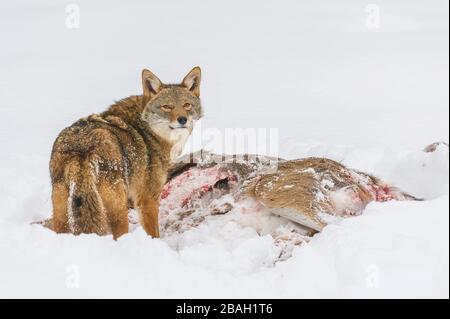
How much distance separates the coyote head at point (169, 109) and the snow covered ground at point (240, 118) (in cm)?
108

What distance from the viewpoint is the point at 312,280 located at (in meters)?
5.40

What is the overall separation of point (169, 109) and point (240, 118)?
25.1 feet

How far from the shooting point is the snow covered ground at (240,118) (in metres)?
5.39

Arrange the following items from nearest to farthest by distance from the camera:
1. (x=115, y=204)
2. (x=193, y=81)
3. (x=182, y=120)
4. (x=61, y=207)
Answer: (x=61, y=207)
(x=115, y=204)
(x=182, y=120)
(x=193, y=81)

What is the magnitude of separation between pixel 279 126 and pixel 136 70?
5553 millimetres

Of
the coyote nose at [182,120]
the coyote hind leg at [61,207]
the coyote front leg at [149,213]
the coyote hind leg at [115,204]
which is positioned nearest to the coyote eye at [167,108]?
the coyote nose at [182,120]

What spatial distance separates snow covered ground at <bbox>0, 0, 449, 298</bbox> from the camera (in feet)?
17.7

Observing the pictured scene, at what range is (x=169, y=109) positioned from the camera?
23.9ft

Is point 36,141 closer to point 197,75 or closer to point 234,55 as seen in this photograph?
point 197,75

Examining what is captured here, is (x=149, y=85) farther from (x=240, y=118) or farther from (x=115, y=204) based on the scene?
(x=240, y=118)

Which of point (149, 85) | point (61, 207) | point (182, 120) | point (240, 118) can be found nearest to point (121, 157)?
point (61, 207)

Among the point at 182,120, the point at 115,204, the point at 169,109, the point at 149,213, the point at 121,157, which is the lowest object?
the point at 149,213

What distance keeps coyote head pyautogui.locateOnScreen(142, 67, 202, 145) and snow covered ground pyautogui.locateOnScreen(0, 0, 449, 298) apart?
3.54 ft

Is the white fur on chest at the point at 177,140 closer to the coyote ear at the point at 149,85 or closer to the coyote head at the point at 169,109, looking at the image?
the coyote head at the point at 169,109
